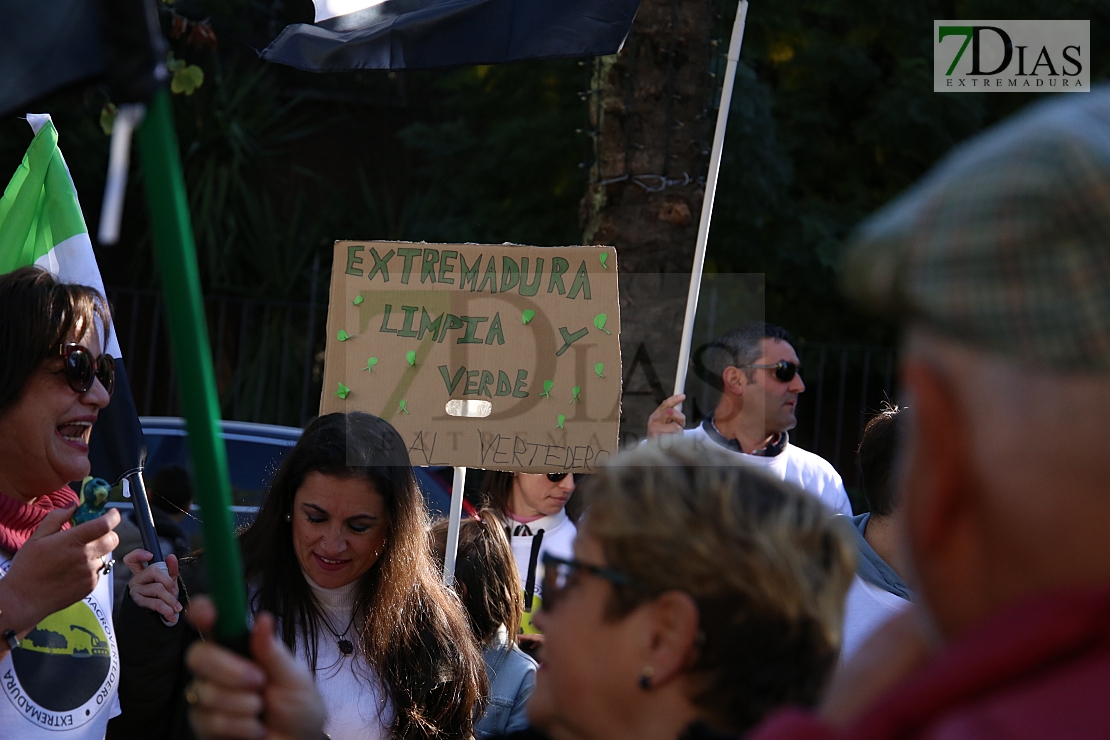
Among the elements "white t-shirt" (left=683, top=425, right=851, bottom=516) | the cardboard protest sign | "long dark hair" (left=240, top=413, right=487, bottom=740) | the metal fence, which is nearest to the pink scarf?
"long dark hair" (left=240, top=413, right=487, bottom=740)

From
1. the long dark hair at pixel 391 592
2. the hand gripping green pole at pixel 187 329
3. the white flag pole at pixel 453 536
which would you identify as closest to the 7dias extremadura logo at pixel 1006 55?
the white flag pole at pixel 453 536

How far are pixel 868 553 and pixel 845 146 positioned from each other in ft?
24.6

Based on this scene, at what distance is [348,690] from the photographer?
8.54ft

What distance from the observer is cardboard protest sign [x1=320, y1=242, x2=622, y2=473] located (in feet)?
10.9

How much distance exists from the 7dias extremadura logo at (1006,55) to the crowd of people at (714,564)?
14.2 ft

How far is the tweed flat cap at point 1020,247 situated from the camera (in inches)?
22.5

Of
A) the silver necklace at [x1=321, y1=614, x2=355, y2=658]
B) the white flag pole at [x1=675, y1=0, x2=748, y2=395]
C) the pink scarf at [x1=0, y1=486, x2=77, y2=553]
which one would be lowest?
the silver necklace at [x1=321, y1=614, x2=355, y2=658]

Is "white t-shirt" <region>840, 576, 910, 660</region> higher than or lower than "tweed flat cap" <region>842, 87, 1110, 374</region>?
lower

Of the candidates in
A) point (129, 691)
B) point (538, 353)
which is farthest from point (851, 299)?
point (538, 353)

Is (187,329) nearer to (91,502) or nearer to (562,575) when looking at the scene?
(562,575)

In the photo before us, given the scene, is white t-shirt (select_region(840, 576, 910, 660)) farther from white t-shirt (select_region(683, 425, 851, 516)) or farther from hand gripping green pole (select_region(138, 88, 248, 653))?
hand gripping green pole (select_region(138, 88, 248, 653))

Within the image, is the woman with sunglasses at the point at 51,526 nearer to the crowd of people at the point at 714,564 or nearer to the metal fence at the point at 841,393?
the crowd of people at the point at 714,564

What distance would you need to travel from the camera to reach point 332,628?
2.71 metres

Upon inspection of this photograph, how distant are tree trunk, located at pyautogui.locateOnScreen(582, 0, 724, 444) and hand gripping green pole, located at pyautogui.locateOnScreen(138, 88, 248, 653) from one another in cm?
380
